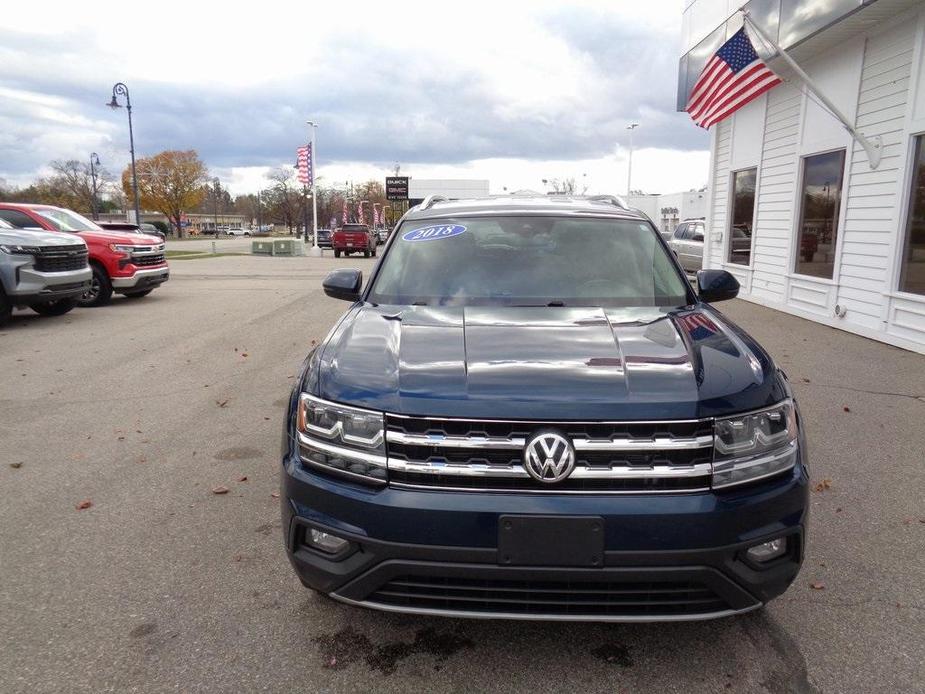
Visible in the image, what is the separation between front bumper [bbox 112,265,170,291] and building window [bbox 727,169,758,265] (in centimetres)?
1252

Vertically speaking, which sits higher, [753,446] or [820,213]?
[820,213]

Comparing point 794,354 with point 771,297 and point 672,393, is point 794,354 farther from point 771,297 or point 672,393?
point 672,393

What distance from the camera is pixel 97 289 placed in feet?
42.4

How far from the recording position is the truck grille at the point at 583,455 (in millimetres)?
2225

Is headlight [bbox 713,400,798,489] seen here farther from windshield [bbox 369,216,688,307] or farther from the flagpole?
the flagpole

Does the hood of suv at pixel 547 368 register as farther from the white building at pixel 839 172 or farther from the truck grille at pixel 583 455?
the white building at pixel 839 172

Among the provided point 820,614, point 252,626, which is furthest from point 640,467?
point 252,626

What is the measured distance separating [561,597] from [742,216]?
1486 cm

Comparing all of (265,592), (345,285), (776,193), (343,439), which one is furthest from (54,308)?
(776,193)

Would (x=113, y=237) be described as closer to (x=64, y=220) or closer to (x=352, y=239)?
(x=64, y=220)

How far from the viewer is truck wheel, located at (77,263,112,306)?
1286cm

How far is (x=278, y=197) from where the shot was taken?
309ft

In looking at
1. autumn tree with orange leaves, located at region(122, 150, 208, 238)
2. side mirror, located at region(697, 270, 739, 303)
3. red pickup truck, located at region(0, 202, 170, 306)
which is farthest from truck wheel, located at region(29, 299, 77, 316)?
autumn tree with orange leaves, located at region(122, 150, 208, 238)

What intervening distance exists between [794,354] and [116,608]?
800 centimetres
